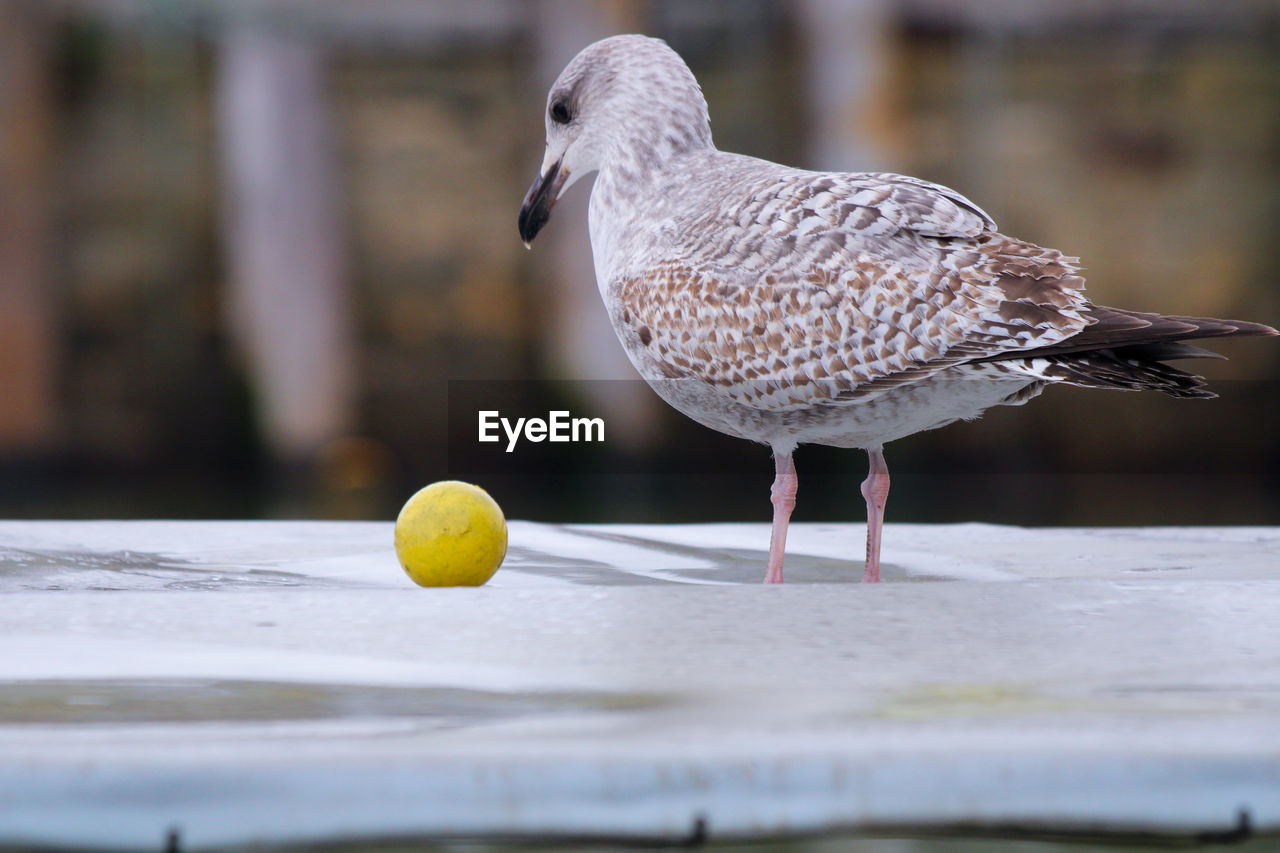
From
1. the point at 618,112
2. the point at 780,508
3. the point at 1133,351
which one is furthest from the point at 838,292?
the point at 618,112

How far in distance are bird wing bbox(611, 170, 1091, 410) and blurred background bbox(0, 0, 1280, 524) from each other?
6.21 m

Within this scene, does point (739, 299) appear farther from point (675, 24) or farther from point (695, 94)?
point (675, 24)

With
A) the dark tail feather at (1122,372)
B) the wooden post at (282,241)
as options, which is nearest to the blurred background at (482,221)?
the wooden post at (282,241)

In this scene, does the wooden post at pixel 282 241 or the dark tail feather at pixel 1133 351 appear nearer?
the dark tail feather at pixel 1133 351

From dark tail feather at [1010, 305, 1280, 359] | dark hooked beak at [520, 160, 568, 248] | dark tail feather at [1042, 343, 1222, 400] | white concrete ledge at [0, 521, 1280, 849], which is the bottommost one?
white concrete ledge at [0, 521, 1280, 849]

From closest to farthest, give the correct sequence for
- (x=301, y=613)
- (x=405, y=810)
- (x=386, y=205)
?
(x=405, y=810) < (x=301, y=613) < (x=386, y=205)

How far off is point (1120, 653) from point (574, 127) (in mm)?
1987

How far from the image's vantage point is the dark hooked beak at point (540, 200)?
396cm

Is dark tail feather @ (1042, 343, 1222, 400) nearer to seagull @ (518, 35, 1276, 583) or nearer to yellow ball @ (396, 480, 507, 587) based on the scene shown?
seagull @ (518, 35, 1276, 583)

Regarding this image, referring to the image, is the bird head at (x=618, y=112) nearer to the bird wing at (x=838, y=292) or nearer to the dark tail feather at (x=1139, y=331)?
the bird wing at (x=838, y=292)

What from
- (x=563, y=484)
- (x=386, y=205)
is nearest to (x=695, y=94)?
(x=563, y=484)

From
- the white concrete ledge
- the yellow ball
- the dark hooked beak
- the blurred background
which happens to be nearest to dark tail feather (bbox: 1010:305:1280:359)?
the white concrete ledge

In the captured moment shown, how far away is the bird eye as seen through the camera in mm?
3908

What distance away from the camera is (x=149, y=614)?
99.7 inches
